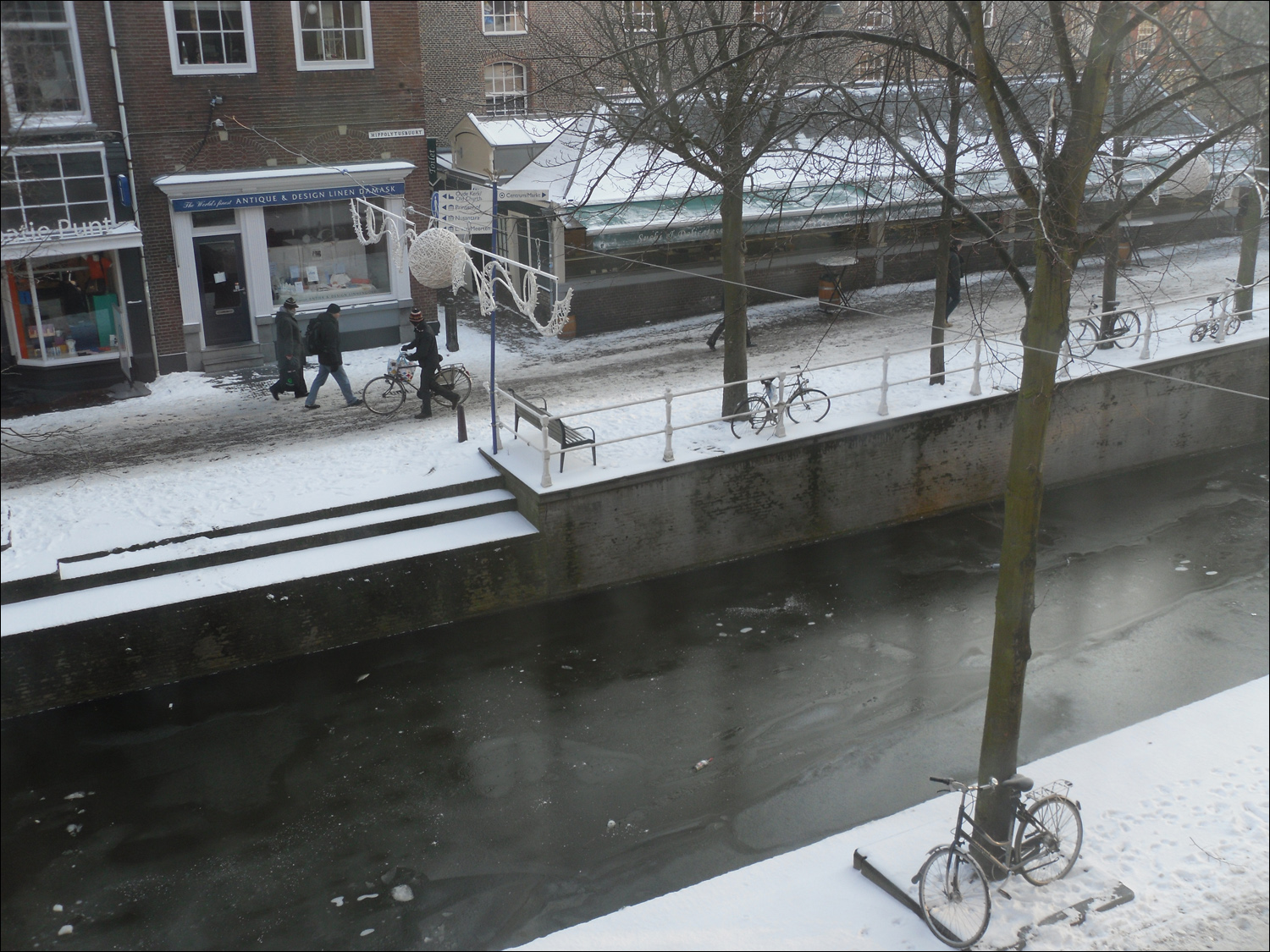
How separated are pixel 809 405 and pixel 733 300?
6.16 ft

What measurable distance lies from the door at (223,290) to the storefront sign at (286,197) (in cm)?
68

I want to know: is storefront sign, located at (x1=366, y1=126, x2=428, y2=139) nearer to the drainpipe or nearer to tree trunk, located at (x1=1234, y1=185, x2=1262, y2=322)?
the drainpipe

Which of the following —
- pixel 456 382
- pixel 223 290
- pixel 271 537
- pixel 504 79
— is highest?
pixel 504 79

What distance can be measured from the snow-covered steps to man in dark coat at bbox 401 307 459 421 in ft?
7.34

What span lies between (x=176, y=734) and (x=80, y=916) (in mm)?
2577

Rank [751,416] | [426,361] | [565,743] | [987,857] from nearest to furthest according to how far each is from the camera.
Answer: [987,857] → [565,743] → [751,416] → [426,361]

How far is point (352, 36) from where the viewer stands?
19094 millimetres

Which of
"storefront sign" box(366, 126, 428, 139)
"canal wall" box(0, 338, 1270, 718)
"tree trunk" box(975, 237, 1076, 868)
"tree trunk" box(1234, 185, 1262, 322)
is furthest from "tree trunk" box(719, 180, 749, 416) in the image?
"tree trunk" box(1234, 185, 1262, 322)

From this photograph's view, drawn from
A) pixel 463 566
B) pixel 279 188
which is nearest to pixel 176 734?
pixel 463 566

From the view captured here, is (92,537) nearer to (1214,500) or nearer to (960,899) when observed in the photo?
(960,899)

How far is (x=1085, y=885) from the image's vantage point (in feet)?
27.1

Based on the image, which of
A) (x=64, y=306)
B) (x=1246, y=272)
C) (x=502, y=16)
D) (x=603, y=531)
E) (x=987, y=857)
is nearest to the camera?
(x=987, y=857)

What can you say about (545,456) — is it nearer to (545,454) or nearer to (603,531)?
(545,454)

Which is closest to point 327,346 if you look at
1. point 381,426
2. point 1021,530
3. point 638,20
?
point 381,426
